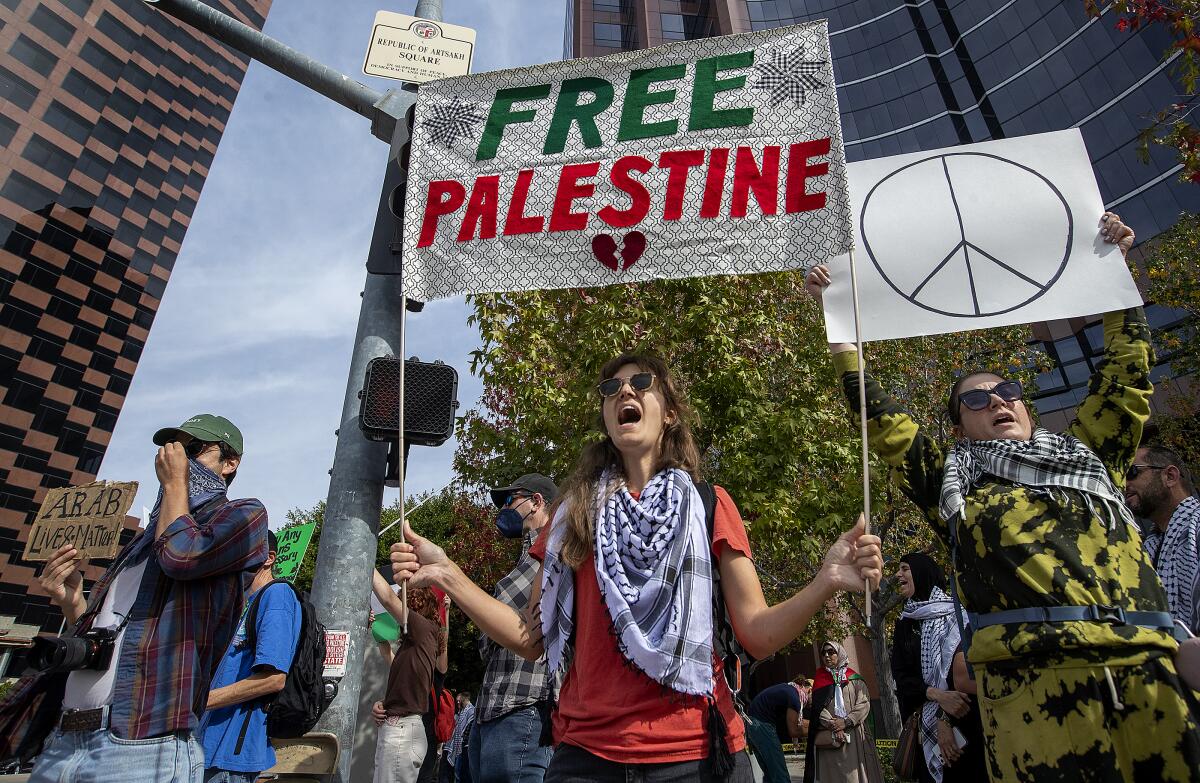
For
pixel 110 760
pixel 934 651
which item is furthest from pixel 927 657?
pixel 110 760

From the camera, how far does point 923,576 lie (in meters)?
4.54

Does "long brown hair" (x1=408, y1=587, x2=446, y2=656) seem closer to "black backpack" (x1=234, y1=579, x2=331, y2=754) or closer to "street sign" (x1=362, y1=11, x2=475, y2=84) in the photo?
"black backpack" (x1=234, y1=579, x2=331, y2=754)

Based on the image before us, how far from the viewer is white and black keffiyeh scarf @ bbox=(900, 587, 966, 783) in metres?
3.87

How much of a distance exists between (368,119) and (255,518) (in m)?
3.28

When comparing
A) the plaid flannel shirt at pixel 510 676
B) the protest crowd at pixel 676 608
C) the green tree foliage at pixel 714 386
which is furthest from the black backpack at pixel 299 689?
the green tree foliage at pixel 714 386

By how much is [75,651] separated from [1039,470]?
3.18 m

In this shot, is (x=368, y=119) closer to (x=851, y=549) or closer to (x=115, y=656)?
(x=115, y=656)

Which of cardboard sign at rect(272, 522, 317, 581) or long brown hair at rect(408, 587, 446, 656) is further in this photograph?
long brown hair at rect(408, 587, 446, 656)

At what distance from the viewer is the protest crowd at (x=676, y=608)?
6.66 feet

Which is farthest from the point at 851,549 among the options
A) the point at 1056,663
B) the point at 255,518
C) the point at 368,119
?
the point at 368,119

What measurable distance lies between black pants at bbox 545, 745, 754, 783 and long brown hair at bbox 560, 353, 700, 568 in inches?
20.4

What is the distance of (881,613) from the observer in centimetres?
1514

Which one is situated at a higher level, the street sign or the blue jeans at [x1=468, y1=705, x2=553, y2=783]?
the street sign

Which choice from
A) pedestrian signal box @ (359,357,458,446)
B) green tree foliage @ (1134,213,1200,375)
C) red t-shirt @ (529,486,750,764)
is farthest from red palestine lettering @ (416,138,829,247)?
green tree foliage @ (1134,213,1200,375)
